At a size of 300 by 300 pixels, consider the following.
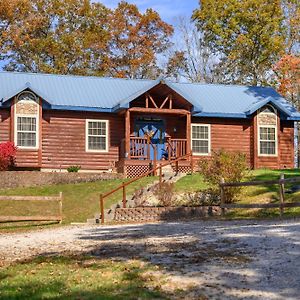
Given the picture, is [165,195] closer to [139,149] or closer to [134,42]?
[139,149]

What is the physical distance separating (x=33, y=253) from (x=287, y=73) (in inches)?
1405

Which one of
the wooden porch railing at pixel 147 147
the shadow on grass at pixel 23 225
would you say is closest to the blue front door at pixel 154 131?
the wooden porch railing at pixel 147 147

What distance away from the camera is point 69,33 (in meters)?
46.7

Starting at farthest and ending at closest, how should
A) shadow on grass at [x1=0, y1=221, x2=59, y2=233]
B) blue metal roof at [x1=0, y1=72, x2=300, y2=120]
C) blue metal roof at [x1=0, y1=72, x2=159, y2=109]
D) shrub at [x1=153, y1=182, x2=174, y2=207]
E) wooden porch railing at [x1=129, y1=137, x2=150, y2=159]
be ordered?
blue metal roof at [x1=0, y1=72, x2=300, y2=120], wooden porch railing at [x1=129, y1=137, x2=150, y2=159], blue metal roof at [x1=0, y1=72, x2=159, y2=109], shrub at [x1=153, y1=182, x2=174, y2=207], shadow on grass at [x1=0, y1=221, x2=59, y2=233]

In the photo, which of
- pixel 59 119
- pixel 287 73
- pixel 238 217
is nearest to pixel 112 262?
pixel 238 217

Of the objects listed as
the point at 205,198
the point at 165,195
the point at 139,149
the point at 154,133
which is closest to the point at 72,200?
the point at 165,195

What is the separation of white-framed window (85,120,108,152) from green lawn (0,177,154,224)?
4035 mm

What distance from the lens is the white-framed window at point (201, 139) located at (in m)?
32.8

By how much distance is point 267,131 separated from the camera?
33562 millimetres

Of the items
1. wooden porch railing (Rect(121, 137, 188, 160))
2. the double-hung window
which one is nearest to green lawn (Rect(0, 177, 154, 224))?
wooden porch railing (Rect(121, 137, 188, 160))

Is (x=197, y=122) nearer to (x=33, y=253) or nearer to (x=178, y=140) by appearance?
(x=178, y=140)

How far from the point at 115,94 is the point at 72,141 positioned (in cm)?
364

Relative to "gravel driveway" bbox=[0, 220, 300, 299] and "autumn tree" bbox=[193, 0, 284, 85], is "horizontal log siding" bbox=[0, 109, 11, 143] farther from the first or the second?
"autumn tree" bbox=[193, 0, 284, 85]

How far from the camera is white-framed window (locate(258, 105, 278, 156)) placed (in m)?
33.3
